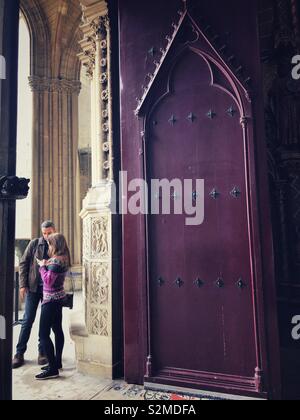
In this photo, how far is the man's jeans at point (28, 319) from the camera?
10.7ft

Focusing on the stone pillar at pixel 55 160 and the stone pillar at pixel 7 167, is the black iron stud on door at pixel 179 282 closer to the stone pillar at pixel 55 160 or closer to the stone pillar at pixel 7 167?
the stone pillar at pixel 7 167

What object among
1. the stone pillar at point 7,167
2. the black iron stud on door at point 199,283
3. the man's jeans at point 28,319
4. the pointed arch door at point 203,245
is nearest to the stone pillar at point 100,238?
the pointed arch door at point 203,245

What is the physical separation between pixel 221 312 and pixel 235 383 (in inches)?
20.5

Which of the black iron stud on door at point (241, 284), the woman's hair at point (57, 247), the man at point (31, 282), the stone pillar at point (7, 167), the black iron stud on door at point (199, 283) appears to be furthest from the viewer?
the man at point (31, 282)

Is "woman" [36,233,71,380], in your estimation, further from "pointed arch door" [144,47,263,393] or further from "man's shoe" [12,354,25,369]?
"pointed arch door" [144,47,263,393]

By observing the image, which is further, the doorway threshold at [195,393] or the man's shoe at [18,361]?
the man's shoe at [18,361]

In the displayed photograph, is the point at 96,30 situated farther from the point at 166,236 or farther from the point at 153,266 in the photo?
the point at 153,266

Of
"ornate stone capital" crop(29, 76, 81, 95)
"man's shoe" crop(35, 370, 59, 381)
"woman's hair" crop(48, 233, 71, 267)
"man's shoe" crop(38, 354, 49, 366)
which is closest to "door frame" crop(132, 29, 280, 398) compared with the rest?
"man's shoe" crop(35, 370, 59, 381)

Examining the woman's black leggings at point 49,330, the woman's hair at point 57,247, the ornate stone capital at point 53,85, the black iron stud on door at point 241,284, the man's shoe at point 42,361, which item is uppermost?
the ornate stone capital at point 53,85

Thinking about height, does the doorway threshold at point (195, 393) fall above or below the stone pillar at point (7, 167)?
below

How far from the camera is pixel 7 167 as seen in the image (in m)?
1.56

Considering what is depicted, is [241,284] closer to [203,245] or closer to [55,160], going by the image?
[203,245]

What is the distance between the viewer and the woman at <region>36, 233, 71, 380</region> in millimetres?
2893

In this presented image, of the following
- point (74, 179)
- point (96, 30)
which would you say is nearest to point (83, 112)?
point (74, 179)
